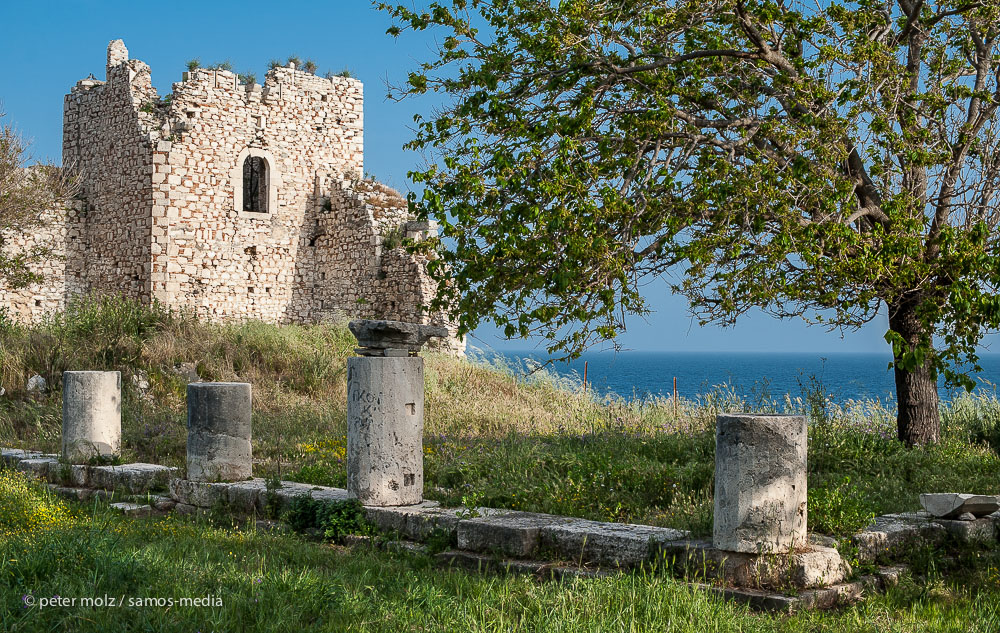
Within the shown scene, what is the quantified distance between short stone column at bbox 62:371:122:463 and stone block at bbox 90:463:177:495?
2.25ft

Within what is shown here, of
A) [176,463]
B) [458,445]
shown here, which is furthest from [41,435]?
[458,445]

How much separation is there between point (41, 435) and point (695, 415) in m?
9.59

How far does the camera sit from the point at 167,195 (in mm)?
20188

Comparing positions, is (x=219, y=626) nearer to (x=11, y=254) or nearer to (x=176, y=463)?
(x=176, y=463)

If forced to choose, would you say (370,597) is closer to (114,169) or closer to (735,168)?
(735,168)

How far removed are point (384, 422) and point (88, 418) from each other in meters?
5.14

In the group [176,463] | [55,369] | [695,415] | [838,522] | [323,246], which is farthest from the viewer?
[323,246]

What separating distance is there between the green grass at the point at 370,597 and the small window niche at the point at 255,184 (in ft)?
51.6


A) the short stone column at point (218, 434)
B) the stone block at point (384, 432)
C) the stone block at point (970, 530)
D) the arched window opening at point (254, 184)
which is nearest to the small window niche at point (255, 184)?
the arched window opening at point (254, 184)

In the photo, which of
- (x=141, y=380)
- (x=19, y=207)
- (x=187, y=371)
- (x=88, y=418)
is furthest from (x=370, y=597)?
(x=19, y=207)

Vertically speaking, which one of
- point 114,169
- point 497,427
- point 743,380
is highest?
point 114,169

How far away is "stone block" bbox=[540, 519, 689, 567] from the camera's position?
6051 mm

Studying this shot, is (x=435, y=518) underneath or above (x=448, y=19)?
underneath

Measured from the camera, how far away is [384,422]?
761cm
